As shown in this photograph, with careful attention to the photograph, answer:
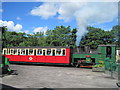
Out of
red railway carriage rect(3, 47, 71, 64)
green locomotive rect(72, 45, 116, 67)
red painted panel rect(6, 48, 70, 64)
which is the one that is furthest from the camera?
red railway carriage rect(3, 47, 71, 64)

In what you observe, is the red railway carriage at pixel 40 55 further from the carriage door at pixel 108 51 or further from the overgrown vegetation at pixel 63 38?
the overgrown vegetation at pixel 63 38

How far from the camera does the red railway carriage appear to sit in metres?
16.7

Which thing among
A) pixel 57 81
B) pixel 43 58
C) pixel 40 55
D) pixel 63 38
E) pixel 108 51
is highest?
pixel 63 38

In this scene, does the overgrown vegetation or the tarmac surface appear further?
the overgrown vegetation

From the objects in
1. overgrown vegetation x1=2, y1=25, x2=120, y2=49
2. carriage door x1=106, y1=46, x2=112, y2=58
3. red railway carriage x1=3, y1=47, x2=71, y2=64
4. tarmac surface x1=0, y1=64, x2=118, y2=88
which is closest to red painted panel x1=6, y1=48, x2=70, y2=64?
red railway carriage x1=3, y1=47, x2=71, y2=64

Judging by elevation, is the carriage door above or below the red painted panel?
above

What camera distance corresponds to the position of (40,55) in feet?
57.6

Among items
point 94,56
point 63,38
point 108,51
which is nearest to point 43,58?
point 94,56

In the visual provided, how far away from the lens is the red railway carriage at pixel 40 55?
16722mm

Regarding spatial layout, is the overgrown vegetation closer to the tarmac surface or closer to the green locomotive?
the green locomotive

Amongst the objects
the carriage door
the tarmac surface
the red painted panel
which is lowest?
the tarmac surface

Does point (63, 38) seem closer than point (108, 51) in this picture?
No

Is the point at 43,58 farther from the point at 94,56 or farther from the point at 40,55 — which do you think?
the point at 94,56

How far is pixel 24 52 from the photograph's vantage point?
18.3 meters
